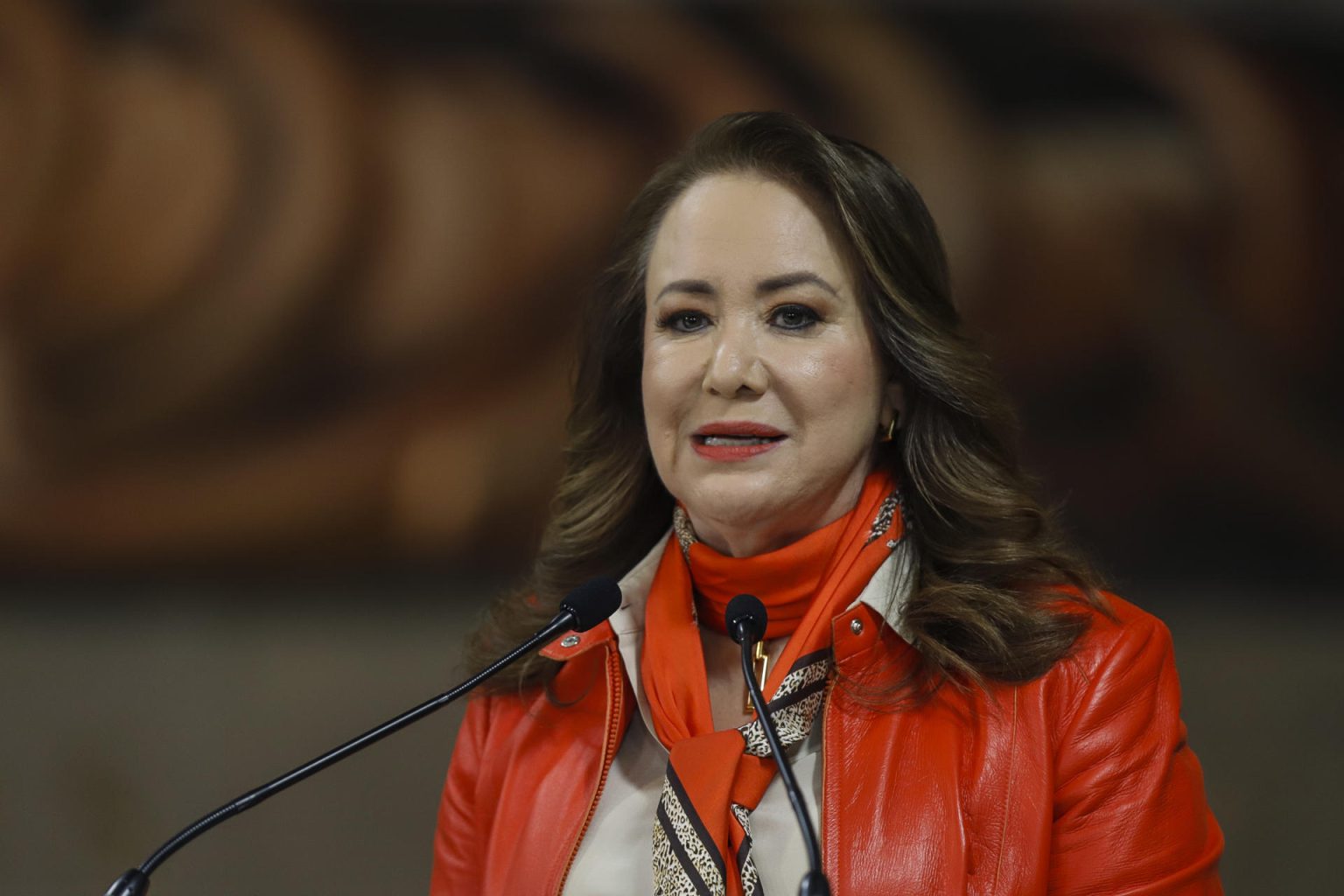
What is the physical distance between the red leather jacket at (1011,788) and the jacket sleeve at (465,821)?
16 cm

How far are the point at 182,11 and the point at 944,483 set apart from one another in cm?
199

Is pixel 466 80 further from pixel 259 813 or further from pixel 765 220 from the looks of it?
pixel 259 813

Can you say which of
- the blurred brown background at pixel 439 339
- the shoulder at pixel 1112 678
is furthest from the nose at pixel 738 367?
the blurred brown background at pixel 439 339

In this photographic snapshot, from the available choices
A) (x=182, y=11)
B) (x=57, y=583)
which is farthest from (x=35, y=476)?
(x=182, y=11)

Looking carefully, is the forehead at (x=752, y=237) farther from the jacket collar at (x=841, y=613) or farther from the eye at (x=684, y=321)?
the jacket collar at (x=841, y=613)

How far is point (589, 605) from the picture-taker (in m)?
1.48

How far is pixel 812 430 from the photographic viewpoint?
1650 millimetres

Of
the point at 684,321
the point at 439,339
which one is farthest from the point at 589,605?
the point at 439,339

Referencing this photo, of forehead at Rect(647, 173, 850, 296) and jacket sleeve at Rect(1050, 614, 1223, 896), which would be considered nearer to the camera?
jacket sleeve at Rect(1050, 614, 1223, 896)

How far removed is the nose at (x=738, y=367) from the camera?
1632 mm

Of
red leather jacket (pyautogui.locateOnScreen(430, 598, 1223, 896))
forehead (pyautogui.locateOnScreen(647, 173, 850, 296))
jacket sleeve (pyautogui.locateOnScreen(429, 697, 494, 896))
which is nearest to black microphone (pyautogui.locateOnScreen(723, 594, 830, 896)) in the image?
red leather jacket (pyautogui.locateOnScreen(430, 598, 1223, 896))

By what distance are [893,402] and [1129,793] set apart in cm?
60

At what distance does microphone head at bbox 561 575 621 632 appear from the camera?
4.86ft

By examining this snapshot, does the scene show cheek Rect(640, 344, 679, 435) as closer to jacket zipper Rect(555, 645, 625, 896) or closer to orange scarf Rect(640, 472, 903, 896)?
orange scarf Rect(640, 472, 903, 896)
